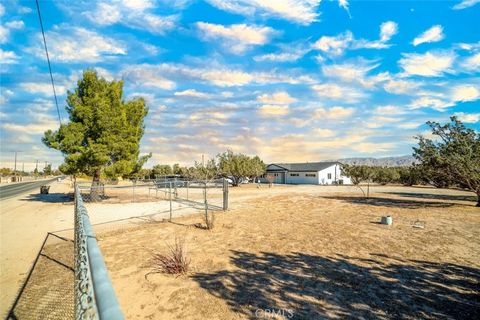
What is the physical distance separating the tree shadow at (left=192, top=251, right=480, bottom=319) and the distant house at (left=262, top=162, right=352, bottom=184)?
51.0 m

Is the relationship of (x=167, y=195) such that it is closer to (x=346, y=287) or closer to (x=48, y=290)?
(x=48, y=290)

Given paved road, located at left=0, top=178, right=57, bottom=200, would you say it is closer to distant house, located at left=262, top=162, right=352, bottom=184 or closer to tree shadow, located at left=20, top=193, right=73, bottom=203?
tree shadow, located at left=20, top=193, right=73, bottom=203

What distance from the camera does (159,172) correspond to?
80125mm

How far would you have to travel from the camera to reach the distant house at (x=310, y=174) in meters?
57.5

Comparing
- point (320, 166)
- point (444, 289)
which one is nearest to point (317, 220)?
point (444, 289)

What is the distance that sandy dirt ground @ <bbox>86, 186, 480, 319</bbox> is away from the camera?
5.09 meters

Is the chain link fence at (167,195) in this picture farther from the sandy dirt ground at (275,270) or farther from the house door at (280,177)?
the house door at (280,177)

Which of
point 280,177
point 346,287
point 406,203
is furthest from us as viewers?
point 280,177

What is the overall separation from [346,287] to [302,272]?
115 cm

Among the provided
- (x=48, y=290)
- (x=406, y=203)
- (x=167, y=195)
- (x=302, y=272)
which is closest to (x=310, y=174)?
(x=406, y=203)

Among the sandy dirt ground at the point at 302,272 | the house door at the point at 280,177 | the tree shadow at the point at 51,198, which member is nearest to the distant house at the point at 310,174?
the house door at the point at 280,177

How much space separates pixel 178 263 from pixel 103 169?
60.3 feet

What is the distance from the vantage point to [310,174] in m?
58.7

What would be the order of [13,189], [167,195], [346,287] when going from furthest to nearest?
[13,189] < [167,195] < [346,287]
